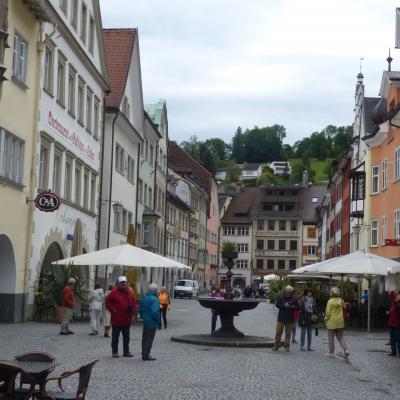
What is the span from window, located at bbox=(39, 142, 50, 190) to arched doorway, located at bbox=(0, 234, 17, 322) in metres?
4.03

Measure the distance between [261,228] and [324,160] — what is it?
279 ft

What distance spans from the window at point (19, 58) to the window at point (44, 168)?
3747mm

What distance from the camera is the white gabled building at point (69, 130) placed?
2952cm

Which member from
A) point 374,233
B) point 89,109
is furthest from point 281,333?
point 374,233

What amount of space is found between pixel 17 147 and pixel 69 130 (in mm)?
7185

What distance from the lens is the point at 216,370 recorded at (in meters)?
16.0

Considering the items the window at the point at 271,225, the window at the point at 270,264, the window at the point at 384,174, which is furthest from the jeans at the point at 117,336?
the window at the point at 271,225

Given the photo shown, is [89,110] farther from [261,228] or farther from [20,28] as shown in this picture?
[261,228]

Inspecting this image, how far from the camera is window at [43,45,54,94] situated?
29.7m

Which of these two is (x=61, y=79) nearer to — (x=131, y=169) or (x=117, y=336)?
(x=117, y=336)

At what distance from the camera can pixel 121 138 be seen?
45.9 metres

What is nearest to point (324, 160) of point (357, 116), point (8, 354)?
point (357, 116)

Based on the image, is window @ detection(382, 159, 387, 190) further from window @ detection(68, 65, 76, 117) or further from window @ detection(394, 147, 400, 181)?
window @ detection(68, 65, 76, 117)

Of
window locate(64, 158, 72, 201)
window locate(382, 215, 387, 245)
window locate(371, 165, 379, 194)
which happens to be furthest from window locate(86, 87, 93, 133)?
window locate(371, 165, 379, 194)
